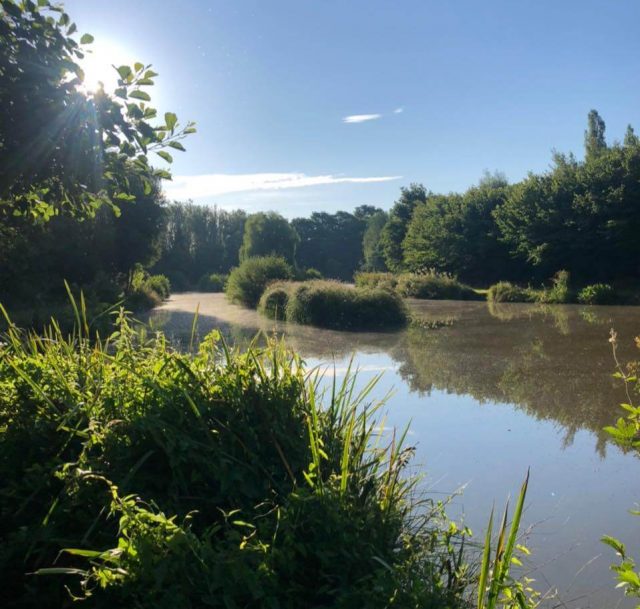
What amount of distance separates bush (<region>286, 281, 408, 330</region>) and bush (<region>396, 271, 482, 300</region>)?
10763mm

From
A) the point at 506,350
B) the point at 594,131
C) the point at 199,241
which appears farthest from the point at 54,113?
the point at 199,241

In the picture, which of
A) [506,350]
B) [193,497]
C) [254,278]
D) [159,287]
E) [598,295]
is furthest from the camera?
[159,287]

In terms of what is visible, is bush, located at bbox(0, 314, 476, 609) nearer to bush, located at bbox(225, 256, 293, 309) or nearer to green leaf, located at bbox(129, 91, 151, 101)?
green leaf, located at bbox(129, 91, 151, 101)

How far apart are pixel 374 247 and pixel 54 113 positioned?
45.5 metres

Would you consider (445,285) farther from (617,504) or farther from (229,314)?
(617,504)

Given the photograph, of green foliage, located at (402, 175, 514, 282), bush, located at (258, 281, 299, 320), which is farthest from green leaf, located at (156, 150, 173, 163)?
green foliage, located at (402, 175, 514, 282)

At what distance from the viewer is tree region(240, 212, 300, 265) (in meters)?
32.8

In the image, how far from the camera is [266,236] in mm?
32875

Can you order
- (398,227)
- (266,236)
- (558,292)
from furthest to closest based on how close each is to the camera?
(398,227), (266,236), (558,292)

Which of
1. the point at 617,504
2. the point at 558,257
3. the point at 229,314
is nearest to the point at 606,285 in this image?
the point at 558,257

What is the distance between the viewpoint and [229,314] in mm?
18062

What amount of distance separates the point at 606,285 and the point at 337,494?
2231cm

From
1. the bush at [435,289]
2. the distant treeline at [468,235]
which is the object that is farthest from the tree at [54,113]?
the bush at [435,289]

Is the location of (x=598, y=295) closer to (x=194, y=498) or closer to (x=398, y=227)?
(x=398, y=227)
